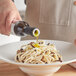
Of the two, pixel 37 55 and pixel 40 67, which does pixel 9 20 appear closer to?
pixel 37 55

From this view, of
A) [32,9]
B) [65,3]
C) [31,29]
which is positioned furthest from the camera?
[32,9]

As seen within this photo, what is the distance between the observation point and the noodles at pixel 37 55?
1182mm

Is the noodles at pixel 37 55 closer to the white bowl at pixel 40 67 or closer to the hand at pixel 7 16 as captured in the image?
the white bowl at pixel 40 67

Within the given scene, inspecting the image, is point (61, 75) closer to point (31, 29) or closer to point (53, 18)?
point (31, 29)

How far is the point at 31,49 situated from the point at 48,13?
0.56 meters

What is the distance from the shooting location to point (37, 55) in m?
1.21

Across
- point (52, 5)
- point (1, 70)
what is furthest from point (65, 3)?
point (1, 70)

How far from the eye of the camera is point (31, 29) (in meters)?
1.20

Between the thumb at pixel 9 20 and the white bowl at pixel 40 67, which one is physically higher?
the thumb at pixel 9 20

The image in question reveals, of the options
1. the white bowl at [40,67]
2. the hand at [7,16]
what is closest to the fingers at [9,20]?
Result: the hand at [7,16]

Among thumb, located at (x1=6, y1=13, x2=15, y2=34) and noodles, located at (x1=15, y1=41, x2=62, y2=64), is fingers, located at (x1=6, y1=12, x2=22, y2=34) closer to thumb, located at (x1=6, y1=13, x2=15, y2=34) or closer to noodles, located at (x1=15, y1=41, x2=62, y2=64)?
thumb, located at (x1=6, y1=13, x2=15, y2=34)

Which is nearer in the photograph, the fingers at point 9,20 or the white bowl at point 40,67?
the white bowl at point 40,67

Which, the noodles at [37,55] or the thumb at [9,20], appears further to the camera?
the thumb at [9,20]

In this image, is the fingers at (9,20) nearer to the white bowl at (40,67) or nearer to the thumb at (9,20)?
the thumb at (9,20)
